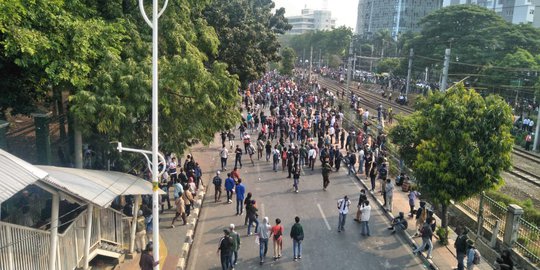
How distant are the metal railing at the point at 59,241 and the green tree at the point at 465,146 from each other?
8.86m

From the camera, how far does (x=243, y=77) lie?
1177 inches

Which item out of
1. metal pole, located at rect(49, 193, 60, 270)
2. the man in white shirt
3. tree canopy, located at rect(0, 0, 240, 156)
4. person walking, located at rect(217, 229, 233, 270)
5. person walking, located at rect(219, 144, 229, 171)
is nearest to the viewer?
metal pole, located at rect(49, 193, 60, 270)

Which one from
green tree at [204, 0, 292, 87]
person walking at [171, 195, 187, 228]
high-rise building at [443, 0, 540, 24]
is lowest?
person walking at [171, 195, 187, 228]

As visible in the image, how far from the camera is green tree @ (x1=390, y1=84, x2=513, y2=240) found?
13.1m

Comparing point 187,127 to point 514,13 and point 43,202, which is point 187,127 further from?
point 514,13

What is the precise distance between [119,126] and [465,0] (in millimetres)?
96069

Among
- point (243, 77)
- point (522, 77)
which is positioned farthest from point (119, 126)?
point (522, 77)

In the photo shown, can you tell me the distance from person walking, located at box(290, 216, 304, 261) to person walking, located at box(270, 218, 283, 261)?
33cm

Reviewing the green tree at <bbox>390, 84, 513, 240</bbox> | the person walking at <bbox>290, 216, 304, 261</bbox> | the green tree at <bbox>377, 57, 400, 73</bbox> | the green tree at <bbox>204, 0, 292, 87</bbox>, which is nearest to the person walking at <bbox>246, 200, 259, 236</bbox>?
the person walking at <bbox>290, 216, 304, 261</bbox>

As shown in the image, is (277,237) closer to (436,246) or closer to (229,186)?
(229,186)

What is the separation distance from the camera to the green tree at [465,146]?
43.1 ft

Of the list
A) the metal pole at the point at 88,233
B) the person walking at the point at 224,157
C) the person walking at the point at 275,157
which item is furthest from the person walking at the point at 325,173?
the metal pole at the point at 88,233

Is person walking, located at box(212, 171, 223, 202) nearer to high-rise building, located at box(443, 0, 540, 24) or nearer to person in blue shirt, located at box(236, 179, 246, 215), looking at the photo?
person in blue shirt, located at box(236, 179, 246, 215)

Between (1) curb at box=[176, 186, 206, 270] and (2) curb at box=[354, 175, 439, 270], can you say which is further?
(2) curb at box=[354, 175, 439, 270]
